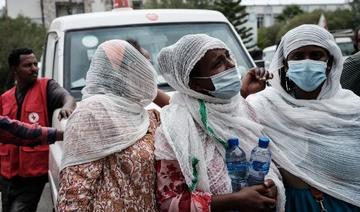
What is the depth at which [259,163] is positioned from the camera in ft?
6.33

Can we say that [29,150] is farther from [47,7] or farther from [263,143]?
[47,7]

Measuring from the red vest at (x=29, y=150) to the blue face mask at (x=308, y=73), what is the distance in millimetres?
2272

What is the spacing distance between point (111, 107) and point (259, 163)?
63cm

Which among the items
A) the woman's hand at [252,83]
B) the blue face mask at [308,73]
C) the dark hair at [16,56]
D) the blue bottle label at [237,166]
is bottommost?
the blue bottle label at [237,166]

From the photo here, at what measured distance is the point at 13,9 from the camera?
4578cm

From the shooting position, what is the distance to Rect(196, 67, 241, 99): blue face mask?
6.55 ft

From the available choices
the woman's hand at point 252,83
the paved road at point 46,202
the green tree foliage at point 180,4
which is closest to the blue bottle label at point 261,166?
the woman's hand at point 252,83

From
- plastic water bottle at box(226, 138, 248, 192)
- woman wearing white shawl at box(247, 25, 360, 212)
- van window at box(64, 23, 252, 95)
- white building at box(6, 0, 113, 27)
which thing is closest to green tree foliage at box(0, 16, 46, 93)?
white building at box(6, 0, 113, 27)

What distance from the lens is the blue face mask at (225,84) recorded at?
2.00 metres

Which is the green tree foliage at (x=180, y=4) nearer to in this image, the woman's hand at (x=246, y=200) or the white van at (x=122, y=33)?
the white van at (x=122, y=33)

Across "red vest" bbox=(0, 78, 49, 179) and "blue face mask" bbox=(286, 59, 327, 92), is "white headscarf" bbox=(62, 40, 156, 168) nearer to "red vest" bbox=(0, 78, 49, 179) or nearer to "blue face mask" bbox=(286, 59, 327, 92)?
"blue face mask" bbox=(286, 59, 327, 92)

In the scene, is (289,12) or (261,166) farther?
(289,12)

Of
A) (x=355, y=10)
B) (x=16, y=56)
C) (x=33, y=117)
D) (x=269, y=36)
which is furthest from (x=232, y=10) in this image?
(x=33, y=117)

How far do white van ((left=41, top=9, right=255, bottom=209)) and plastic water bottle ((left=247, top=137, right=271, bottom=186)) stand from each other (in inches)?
77.3
